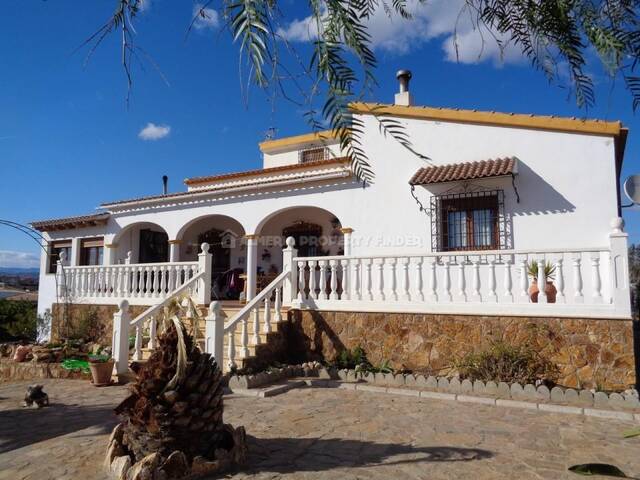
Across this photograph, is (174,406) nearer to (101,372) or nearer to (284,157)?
(101,372)

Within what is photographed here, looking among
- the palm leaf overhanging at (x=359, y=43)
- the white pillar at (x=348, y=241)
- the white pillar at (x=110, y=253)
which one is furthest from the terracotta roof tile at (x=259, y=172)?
the palm leaf overhanging at (x=359, y=43)

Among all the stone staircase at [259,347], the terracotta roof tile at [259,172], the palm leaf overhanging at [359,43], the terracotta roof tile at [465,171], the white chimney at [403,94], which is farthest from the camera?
the terracotta roof tile at [259,172]

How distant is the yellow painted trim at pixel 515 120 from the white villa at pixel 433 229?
0.09 ft

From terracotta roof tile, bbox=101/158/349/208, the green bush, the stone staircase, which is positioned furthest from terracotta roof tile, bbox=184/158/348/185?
the green bush

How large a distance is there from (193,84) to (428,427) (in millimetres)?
4840

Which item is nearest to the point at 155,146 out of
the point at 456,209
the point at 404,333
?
the point at 404,333

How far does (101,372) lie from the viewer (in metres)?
7.74

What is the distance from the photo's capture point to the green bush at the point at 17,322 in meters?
14.2

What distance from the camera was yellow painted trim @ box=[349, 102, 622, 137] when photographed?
8.50 metres

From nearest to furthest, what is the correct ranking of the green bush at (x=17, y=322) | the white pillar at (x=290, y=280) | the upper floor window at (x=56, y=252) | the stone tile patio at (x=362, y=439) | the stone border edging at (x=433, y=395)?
the stone tile patio at (x=362, y=439) < the stone border edging at (x=433, y=395) < the white pillar at (x=290, y=280) < the green bush at (x=17, y=322) < the upper floor window at (x=56, y=252)

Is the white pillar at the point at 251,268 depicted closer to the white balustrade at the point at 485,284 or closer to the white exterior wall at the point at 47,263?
the white balustrade at the point at 485,284

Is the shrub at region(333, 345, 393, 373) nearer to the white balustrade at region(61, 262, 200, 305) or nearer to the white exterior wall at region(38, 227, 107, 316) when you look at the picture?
the white balustrade at region(61, 262, 200, 305)

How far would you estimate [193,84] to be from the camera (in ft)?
5.76

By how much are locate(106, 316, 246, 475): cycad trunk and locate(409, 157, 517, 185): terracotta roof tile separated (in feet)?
22.6
